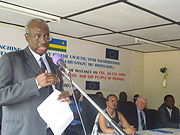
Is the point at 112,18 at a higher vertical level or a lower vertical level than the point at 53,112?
higher

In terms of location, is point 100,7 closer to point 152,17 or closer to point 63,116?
→ point 152,17

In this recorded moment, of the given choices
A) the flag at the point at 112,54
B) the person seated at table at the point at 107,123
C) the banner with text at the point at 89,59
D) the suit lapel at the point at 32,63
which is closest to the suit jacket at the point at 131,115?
the person seated at table at the point at 107,123

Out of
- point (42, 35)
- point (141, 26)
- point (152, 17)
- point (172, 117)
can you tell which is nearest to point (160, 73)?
point (172, 117)

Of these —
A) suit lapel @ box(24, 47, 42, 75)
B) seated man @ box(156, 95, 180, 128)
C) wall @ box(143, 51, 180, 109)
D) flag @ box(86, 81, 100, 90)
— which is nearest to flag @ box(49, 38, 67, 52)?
flag @ box(86, 81, 100, 90)

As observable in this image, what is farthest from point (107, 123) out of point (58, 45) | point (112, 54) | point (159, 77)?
point (159, 77)

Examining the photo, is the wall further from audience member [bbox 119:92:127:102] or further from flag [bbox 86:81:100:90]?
flag [bbox 86:81:100:90]

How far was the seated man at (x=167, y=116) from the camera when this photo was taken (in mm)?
4321

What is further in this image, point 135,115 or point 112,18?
point 135,115

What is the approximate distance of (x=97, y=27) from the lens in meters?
4.37

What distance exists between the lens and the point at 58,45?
530 centimetres

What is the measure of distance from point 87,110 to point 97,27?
175cm

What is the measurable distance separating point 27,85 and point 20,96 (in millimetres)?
74

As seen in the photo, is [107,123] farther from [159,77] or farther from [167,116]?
[159,77]

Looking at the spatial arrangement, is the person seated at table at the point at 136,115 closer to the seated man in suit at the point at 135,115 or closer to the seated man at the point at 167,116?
the seated man in suit at the point at 135,115
